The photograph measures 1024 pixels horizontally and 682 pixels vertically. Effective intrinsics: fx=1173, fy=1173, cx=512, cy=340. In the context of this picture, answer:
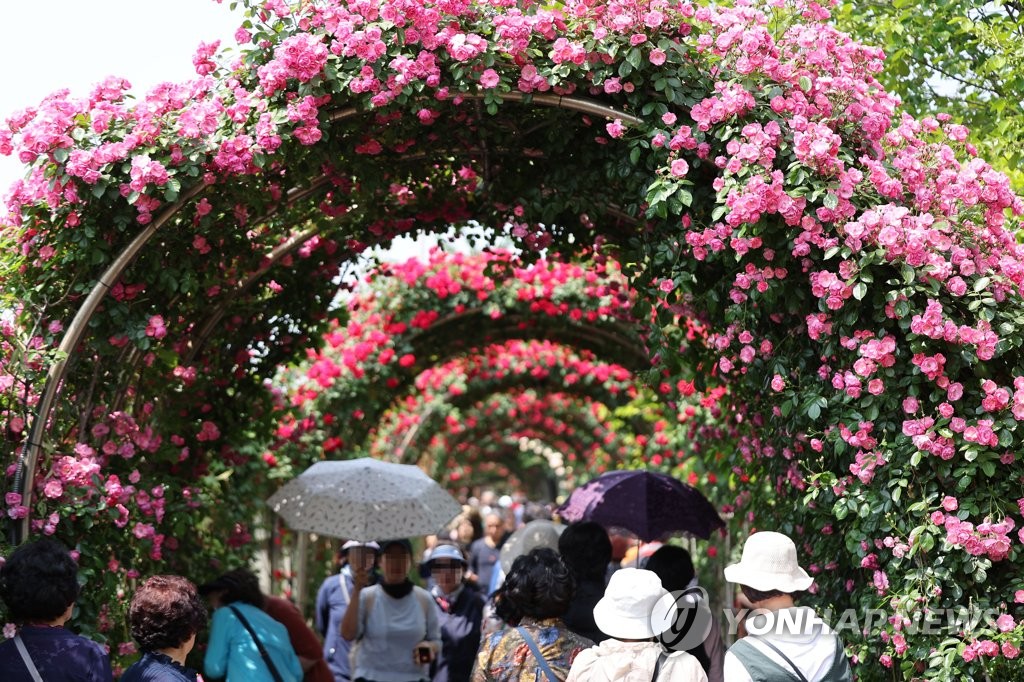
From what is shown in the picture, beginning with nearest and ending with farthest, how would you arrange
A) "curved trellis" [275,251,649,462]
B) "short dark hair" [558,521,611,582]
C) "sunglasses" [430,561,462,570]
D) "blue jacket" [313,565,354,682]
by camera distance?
"short dark hair" [558,521,611,582]
"sunglasses" [430,561,462,570]
"blue jacket" [313,565,354,682]
"curved trellis" [275,251,649,462]

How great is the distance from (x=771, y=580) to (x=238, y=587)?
2473mm

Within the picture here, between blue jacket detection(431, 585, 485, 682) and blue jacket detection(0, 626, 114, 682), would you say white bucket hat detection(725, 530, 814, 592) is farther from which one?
blue jacket detection(431, 585, 485, 682)

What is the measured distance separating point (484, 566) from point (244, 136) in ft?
19.5

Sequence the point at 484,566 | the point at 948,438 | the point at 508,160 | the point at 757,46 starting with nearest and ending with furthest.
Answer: the point at 948,438 → the point at 757,46 → the point at 508,160 → the point at 484,566

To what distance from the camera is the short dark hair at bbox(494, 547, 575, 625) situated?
3.76 m

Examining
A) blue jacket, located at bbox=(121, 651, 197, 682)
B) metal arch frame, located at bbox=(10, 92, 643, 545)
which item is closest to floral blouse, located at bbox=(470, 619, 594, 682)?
blue jacket, located at bbox=(121, 651, 197, 682)

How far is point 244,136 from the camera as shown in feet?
15.2

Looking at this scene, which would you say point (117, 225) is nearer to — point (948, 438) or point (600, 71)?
point (600, 71)

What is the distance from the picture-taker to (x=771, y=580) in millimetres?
3297

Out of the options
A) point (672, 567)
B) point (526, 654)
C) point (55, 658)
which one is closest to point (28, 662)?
point (55, 658)

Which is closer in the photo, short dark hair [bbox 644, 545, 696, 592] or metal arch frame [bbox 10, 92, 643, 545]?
metal arch frame [bbox 10, 92, 643, 545]

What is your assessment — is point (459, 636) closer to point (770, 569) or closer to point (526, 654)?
point (526, 654)

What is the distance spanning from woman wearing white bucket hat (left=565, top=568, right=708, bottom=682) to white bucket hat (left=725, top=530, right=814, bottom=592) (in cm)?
24

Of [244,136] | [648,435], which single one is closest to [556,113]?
[244,136]
